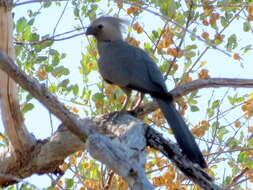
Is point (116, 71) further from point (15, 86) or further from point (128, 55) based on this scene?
point (15, 86)

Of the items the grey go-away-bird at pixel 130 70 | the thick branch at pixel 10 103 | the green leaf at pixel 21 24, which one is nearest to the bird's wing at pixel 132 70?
the grey go-away-bird at pixel 130 70

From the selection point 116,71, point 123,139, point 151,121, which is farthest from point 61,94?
point 123,139

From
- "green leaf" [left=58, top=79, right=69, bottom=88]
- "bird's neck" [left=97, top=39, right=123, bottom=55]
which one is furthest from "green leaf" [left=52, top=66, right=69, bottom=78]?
"bird's neck" [left=97, top=39, right=123, bottom=55]

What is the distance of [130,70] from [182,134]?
44.6 inches

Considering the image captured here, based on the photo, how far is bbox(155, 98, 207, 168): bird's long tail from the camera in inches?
144

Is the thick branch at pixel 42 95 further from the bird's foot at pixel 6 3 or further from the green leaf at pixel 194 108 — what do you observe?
the green leaf at pixel 194 108

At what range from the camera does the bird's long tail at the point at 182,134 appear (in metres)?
3.65

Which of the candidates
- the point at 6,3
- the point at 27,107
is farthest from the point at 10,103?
the point at 6,3

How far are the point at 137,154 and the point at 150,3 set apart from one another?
229 centimetres

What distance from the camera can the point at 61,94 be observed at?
5.07 metres

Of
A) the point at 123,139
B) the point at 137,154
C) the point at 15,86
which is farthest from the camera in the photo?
the point at 15,86

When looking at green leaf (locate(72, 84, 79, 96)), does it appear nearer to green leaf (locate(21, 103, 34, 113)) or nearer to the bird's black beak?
green leaf (locate(21, 103, 34, 113))

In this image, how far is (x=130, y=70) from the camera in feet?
16.1

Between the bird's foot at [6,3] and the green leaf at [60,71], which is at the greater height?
the green leaf at [60,71]
